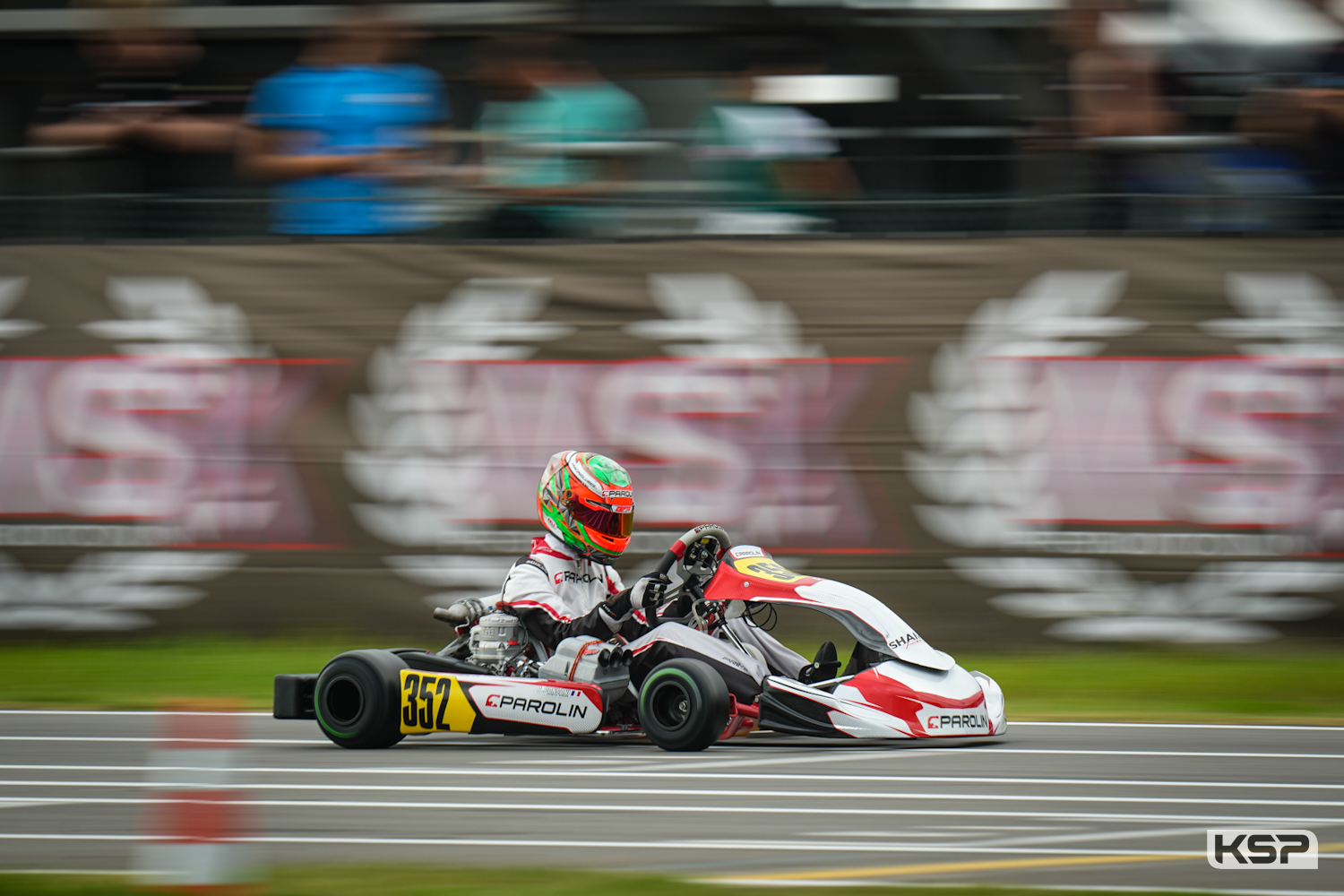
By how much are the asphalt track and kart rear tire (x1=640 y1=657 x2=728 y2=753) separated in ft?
0.39

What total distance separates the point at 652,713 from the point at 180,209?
537 cm

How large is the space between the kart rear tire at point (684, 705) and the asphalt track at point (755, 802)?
0.12 metres

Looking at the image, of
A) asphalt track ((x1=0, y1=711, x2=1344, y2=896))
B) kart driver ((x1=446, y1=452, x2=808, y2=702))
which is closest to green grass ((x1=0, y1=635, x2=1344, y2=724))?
asphalt track ((x1=0, y1=711, x2=1344, y2=896))

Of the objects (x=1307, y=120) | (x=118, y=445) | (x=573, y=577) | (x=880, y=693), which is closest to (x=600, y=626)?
(x=573, y=577)

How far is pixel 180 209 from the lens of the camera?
1064 centimetres

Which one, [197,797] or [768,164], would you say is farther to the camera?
[768,164]

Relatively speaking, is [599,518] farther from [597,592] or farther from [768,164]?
[768,164]

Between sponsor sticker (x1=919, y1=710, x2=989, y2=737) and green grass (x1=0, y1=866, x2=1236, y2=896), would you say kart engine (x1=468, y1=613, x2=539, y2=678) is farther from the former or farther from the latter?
green grass (x1=0, y1=866, x2=1236, y2=896)

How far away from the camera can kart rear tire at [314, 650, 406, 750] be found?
7.12m

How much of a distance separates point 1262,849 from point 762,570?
263 cm

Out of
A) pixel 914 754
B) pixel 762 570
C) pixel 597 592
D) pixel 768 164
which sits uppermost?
pixel 768 164

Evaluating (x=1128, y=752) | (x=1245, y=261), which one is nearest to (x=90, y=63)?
(x=1245, y=261)

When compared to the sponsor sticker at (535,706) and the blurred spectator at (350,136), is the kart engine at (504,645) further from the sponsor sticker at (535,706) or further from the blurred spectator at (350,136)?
the blurred spectator at (350,136)

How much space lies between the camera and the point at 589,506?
292 inches
